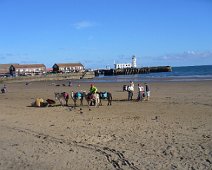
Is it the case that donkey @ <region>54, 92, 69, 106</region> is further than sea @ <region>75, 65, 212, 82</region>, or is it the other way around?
sea @ <region>75, 65, 212, 82</region>

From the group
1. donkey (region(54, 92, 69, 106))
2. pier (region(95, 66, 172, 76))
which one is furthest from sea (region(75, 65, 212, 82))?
donkey (region(54, 92, 69, 106))

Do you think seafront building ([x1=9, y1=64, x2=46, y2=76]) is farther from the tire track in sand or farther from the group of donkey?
the tire track in sand

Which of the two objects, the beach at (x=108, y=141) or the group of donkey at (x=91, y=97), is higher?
the group of donkey at (x=91, y=97)

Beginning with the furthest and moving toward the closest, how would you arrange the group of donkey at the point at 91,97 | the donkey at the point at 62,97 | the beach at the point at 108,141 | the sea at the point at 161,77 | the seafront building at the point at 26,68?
1. the seafront building at the point at 26,68
2. the sea at the point at 161,77
3. the donkey at the point at 62,97
4. the group of donkey at the point at 91,97
5. the beach at the point at 108,141

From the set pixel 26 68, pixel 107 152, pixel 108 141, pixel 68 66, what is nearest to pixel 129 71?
pixel 68 66

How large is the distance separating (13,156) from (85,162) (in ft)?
6.30

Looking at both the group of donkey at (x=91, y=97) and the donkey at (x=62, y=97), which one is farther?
the donkey at (x=62, y=97)

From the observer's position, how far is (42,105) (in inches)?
826

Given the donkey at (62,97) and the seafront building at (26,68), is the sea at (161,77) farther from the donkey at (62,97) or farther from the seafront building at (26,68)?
the seafront building at (26,68)

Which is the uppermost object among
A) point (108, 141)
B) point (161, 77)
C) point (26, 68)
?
point (26, 68)

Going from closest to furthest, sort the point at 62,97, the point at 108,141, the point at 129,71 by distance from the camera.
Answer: the point at 108,141 < the point at 62,97 < the point at 129,71

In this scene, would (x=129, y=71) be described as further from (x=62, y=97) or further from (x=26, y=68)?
(x=62, y=97)

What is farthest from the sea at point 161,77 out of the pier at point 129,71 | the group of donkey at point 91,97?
the group of donkey at point 91,97

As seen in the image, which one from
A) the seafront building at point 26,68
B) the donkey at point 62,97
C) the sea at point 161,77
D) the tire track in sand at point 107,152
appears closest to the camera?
the tire track in sand at point 107,152
